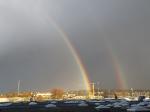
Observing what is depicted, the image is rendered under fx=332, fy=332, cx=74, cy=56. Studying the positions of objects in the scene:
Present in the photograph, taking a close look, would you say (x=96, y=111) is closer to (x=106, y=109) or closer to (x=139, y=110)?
(x=106, y=109)

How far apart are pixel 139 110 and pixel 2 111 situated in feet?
71.8

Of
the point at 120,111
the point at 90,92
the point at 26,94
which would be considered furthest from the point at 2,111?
the point at 26,94

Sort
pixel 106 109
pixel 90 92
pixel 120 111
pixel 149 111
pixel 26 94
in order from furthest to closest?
pixel 26 94, pixel 90 92, pixel 106 109, pixel 120 111, pixel 149 111

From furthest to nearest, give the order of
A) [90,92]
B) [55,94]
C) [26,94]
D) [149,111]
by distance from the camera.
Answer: [55,94] → [26,94] → [90,92] → [149,111]

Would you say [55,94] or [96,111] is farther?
[55,94]

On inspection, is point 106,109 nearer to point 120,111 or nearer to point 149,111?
point 120,111

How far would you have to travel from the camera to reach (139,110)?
140 feet

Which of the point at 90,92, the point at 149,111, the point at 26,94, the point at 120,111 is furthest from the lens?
the point at 26,94

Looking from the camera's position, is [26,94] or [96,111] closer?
[96,111]

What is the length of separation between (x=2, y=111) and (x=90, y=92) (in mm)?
111741

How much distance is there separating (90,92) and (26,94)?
4001 centimetres

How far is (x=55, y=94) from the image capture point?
195000 millimetres

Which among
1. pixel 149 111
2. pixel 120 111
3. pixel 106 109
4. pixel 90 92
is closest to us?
pixel 149 111

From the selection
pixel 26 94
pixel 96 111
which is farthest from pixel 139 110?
pixel 26 94
